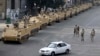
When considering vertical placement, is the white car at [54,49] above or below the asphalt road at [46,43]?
above

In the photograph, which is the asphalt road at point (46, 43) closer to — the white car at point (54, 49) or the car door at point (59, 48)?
the white car at point (54, 49)

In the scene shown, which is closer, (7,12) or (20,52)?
(20,52)

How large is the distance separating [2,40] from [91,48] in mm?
8305

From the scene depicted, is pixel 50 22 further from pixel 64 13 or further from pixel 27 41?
pixel 27 41

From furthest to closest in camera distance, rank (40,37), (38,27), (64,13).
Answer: (64,13)
(38,27)
(40,37)

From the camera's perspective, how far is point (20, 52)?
33.8m

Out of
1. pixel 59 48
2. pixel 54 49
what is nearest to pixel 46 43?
pixel 59 48

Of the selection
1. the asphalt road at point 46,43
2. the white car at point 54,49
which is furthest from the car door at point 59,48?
the asphalt road at point 46,43

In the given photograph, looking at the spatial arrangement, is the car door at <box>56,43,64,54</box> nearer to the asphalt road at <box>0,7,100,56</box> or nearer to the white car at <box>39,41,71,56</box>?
the white car at <box>39,41,71,56</box>

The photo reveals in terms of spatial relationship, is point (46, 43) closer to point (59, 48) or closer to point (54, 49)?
point (59, 48)

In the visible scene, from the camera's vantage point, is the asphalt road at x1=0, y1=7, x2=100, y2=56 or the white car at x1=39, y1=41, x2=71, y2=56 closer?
the white car at x1=39, y1=41, x2=71, y2=56

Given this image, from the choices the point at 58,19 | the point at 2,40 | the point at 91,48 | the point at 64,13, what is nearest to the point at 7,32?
the point at 2,40

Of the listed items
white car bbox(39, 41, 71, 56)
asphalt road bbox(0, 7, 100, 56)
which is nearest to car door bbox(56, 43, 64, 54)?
white car bbox(39, 41, 71, 56)

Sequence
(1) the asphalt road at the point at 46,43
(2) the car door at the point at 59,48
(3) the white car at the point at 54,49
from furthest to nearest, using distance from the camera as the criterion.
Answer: (1) the asphalt road at the point at 46,43, (2) the car door at the point at 59,48, (3) the white car at the point at 54,49
